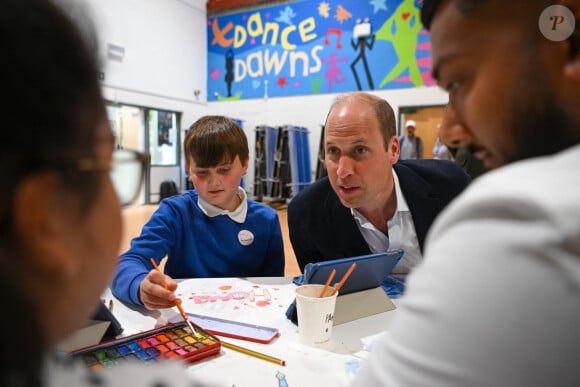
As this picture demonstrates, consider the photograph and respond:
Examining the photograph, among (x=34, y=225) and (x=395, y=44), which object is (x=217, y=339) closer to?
(x=34, y=225)

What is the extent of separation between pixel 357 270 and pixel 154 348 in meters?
0.55

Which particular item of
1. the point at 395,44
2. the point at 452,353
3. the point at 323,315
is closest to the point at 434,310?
the point at 452,353

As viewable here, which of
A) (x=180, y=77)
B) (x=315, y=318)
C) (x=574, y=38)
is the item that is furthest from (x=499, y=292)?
(x=180, y=77)

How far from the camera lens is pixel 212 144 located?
1784 millimetres

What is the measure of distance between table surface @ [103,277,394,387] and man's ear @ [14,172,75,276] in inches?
13.0

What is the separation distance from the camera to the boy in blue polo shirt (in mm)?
1787

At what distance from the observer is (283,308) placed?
4.03 feet

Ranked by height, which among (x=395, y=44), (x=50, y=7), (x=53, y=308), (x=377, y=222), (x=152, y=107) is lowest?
(x=377, y=222)

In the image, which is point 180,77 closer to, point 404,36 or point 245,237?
point 404,36

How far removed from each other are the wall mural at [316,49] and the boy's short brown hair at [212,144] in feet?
21.3

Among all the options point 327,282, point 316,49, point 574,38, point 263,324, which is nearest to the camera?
point 574,38

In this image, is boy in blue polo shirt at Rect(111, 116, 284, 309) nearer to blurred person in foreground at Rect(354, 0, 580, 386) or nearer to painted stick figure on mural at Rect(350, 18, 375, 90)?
blurred person in foreground at Rect(354, 0, 580, 386)

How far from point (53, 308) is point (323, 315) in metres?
0.69

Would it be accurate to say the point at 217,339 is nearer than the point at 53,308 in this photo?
No
